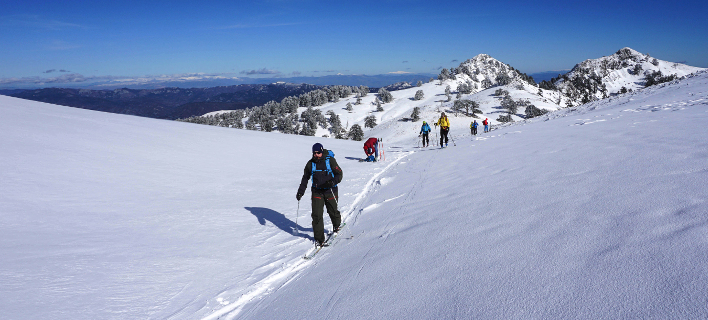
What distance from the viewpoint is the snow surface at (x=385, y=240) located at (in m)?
2.76

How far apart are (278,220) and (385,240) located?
337 cm

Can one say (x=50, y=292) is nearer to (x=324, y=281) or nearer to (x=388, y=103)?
(x=324, y=281)

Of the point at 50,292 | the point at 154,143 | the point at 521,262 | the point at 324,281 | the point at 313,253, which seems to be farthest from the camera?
the point at 154,143

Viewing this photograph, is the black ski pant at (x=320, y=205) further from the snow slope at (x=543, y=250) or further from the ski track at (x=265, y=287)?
the ski track at (x=265, y=287)

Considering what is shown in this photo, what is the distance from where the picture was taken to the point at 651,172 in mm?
4824

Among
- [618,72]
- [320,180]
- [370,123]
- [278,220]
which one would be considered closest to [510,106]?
[370,123]

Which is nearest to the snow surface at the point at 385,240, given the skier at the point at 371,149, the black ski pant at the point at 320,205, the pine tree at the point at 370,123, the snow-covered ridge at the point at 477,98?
the black ski pant at the point at 320,205

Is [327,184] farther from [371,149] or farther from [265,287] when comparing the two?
[371,149]

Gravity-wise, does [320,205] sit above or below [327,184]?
below

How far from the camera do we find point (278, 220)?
780 centimetres

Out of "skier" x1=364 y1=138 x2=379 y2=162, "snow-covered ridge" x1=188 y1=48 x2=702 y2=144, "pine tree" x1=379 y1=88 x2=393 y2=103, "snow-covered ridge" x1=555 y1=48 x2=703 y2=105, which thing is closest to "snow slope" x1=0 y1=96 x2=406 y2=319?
"skier" x1=364 y1=138 x2=379 y2=162

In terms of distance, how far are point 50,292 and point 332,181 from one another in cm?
436

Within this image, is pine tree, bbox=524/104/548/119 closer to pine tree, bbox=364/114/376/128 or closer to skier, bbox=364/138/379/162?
pine tree, bbox=364/114/376/128

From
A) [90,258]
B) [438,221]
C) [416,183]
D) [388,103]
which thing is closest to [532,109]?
[388,103]
